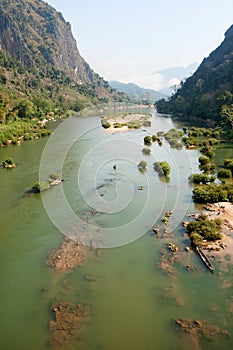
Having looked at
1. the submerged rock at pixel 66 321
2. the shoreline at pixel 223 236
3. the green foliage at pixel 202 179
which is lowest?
the submerged rock at pixel 66 321

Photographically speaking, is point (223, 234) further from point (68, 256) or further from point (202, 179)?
point (202, 179)

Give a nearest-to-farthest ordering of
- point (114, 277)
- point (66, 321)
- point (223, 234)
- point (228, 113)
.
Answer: point (66, 321) < point (114, 277) < point (223, 234) < point (228, 113)

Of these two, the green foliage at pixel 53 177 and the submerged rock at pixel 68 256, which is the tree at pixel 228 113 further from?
the submerged rock at pixel 68 256

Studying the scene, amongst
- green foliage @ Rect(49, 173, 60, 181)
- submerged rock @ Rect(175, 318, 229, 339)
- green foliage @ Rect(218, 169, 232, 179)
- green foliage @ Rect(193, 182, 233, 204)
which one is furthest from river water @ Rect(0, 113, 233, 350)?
green foliage @ Rect(218, 169, 232, 179)

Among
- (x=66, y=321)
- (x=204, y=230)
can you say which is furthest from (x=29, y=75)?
(x=66, y=321)

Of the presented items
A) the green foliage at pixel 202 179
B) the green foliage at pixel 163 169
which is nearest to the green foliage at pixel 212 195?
the green foliage at pixel 202 179
